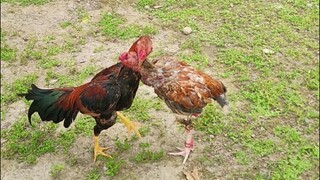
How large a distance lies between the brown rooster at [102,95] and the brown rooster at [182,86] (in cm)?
17

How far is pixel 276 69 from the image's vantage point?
571 cm

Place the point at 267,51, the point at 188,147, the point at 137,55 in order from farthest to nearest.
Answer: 1. the point at 267,51
2. the point at 188,147
3. the point at 137,55

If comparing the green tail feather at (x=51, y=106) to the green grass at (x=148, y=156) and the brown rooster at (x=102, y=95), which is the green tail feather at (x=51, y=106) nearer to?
the brown rooster at (x=102, y=95)

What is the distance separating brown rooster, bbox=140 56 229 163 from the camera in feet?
13.2

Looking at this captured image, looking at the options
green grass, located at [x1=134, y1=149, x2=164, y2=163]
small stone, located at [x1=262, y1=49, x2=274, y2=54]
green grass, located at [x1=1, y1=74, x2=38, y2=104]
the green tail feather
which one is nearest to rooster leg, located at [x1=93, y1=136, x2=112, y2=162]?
green grass, located at [x1=134, y1=149, x2=164, y2=163]

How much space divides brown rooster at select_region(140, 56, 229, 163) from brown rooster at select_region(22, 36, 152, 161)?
17 centimetres

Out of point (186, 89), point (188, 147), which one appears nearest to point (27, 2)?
point (188, 147)

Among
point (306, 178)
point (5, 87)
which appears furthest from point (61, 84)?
point (306, 178)

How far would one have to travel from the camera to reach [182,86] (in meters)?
4.02

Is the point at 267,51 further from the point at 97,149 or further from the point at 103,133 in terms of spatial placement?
the point at 97,149

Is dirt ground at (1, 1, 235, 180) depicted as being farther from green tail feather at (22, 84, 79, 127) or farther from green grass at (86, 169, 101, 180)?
green tail feather at (22, 84, 79, 127)

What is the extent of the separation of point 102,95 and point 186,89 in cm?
79

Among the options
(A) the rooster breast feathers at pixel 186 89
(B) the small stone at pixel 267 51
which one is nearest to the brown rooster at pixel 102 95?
(A) the rooster breast feathers at pixel 186 89

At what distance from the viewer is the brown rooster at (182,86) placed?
4.01 m
